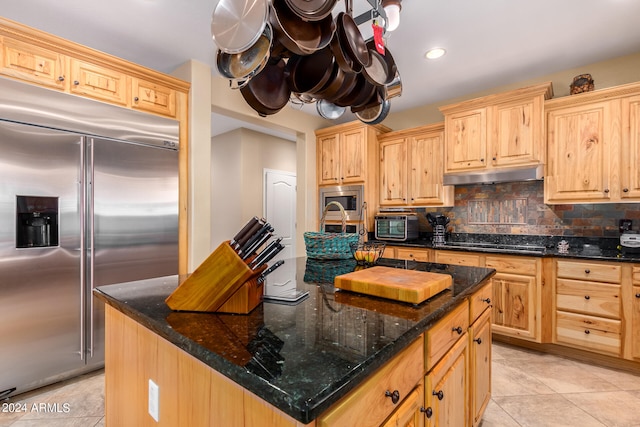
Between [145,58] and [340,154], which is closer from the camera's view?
[145,58]

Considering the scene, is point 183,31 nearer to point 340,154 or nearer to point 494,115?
point 340,154

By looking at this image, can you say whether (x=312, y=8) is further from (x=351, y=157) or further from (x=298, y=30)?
(x=351, y=157)

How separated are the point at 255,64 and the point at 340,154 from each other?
3139 mm

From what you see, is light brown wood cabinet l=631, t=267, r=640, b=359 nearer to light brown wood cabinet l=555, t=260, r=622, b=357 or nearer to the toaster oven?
light brown wood cabinet l=555, t=260, r=622, b=357

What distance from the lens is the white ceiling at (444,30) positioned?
2.18 metres

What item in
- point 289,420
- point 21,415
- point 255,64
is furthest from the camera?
point 21,415

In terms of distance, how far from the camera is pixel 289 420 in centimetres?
61

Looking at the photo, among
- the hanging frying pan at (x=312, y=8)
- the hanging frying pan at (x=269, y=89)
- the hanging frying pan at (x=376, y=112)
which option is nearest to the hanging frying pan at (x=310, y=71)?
the hanging frying pan at (x=269, y=89)

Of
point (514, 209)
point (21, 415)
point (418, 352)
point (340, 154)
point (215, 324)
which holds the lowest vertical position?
point (21, 415)

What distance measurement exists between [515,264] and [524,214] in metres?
0.76

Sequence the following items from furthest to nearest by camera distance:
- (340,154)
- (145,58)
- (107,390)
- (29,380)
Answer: (340,154) → (145,58) → (29,380) → (107,390)

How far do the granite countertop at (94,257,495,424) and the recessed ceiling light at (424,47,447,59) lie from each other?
2.28 meters

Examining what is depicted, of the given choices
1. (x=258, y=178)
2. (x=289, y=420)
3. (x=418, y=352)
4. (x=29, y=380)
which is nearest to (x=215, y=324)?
(x=289, y=420)

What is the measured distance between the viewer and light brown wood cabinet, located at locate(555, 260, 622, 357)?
2.46 meters
